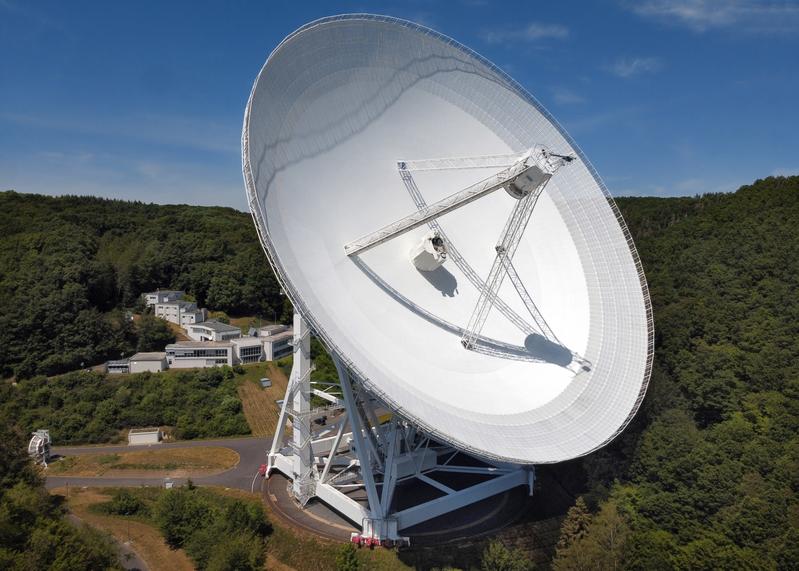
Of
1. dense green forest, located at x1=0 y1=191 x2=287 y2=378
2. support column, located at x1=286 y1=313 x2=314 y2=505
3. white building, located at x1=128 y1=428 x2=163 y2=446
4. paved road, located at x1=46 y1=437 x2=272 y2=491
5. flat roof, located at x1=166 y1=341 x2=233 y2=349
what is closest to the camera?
support column, located at x1=286 y1=313 x2=314 y2=505

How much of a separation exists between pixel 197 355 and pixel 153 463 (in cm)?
1797

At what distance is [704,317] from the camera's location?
1542 inches

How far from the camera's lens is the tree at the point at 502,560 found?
62.3ft

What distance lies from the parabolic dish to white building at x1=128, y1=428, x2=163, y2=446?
2575 cm

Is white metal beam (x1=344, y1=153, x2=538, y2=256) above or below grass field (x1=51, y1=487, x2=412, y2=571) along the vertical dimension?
above

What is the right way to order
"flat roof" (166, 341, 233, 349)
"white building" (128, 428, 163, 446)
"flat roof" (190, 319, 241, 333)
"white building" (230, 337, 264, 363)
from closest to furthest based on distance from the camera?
"white building" (128, 428, 163, 446) < "flat roof" (166, 341, 233, 349) < "white building" (230, 337, 264, 363) < "flat roof" (190, 319, 241, 333)

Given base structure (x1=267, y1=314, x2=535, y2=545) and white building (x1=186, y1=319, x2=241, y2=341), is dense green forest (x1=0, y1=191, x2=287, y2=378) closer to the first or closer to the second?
white building (x1=186, y1=319, x2=241, y2=341)

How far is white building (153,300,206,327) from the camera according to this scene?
58125 millimetres

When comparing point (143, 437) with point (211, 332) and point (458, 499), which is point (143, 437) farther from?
point (458, 499)

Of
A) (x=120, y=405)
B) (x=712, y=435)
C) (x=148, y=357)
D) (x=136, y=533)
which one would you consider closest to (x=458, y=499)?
(x=712, y=435)

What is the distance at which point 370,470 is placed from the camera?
70.5 feet

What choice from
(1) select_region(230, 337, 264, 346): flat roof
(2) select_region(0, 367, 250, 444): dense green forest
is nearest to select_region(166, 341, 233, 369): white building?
(1) select_region(230, 337, 264, 346): flat roof

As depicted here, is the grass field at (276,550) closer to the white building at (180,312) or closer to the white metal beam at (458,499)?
the white metal beam at (458,499)

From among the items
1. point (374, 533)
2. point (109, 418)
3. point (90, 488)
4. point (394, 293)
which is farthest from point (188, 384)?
point (394, 293)
